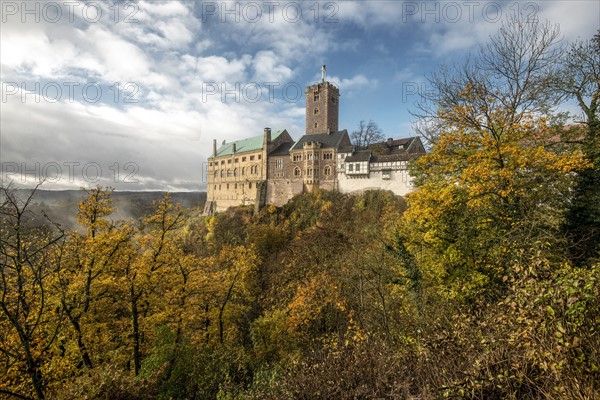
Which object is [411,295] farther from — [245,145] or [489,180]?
[245,145]

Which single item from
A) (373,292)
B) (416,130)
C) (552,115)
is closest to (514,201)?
(552,115)

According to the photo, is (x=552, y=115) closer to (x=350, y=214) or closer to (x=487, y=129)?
(x=487, y=129)

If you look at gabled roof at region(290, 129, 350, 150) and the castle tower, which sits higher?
the castle tower

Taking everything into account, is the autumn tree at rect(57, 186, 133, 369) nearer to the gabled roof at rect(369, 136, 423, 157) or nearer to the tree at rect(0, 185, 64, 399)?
the tree at rect(0, 185, 64, 399)

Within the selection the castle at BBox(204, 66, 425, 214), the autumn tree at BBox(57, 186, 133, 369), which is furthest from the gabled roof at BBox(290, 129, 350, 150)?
the autumn tree at BBox(57, 186, 133, 369)

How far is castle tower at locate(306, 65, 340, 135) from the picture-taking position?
58094mm

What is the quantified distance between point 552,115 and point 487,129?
299 cm

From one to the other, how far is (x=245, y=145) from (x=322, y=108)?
20578mm

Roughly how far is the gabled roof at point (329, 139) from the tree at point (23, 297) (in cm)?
4368

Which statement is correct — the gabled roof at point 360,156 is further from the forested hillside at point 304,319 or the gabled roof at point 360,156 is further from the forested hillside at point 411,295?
the forested hillside at point 411,295

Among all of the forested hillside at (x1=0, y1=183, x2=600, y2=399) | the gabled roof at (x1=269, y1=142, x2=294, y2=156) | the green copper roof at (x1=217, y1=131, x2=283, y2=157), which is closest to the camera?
the forested hillside at (x1=0, y1=183, x2=600, y2=399)

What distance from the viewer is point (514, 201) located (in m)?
11.4

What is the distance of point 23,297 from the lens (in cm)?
812

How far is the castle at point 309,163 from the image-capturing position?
4466 cm
